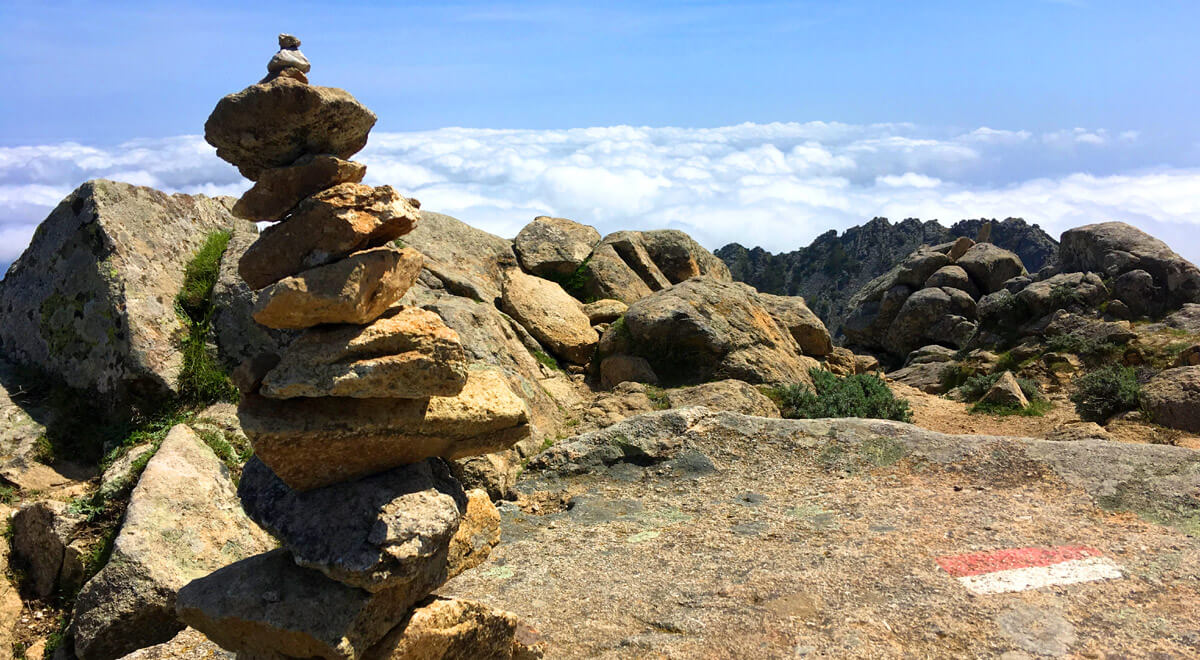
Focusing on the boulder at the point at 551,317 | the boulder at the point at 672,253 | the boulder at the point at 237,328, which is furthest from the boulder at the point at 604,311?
the boulder at the point at 237,328

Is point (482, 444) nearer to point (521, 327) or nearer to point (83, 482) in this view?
point (83, 482)

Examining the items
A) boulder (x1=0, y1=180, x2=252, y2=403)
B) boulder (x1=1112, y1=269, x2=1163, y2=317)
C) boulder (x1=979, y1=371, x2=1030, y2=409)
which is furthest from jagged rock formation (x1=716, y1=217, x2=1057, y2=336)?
boulder (x1=0, y1=180, x2=252, y2=403)

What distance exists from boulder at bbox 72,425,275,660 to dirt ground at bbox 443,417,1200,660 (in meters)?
2.91

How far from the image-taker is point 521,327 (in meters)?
16.3

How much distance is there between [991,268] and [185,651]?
36.9m

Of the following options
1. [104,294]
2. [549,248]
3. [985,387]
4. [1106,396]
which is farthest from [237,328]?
[985,387]

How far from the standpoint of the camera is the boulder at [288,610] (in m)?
5.35

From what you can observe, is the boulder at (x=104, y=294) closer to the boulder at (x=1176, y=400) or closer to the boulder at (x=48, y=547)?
the boulder at (x=48, y=547)

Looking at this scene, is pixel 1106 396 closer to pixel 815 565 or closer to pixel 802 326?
pixel 802 326

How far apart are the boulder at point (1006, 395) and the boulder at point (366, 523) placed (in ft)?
57.3

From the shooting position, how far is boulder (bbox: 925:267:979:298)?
36.6 meters

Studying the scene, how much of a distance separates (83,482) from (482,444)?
20.8 ft

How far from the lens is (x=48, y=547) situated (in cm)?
882

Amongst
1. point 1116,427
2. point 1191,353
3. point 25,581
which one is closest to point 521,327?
point 25,581
